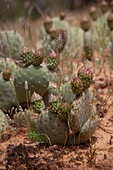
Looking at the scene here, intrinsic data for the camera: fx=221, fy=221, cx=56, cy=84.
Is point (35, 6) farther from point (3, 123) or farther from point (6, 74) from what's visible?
point (3, 123)

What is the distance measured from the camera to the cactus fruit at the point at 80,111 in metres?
1.91

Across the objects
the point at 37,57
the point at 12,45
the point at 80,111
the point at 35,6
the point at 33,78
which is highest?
the point at 35,6

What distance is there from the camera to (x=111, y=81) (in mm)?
2924

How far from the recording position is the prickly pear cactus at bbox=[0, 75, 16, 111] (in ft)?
8.40

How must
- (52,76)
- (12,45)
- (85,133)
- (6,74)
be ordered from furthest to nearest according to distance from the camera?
(12,45) → (52,76) → (6,74) → (85,133)

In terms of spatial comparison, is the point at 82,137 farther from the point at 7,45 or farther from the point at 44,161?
the point at 7,45

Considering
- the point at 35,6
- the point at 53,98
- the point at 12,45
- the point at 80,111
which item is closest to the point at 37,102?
the point at 53,98

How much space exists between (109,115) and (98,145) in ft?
1.47

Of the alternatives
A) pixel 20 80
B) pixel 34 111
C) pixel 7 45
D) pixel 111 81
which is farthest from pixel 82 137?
pixel 7 45

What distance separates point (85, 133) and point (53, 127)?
299 millimetres

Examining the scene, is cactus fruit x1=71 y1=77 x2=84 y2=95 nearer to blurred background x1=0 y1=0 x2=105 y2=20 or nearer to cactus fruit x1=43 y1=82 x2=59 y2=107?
cactus fruit x1=43 y1=82 x2=59 y2=107

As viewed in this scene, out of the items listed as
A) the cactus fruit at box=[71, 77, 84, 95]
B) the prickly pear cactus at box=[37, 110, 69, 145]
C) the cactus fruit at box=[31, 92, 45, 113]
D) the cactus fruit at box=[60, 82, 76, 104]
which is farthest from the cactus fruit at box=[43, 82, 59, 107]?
the cactus fruit at box=[71, 77, 84, 95]

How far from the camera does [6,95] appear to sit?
2.60 meters

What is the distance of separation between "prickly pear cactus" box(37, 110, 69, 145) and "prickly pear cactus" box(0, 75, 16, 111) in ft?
2.09
